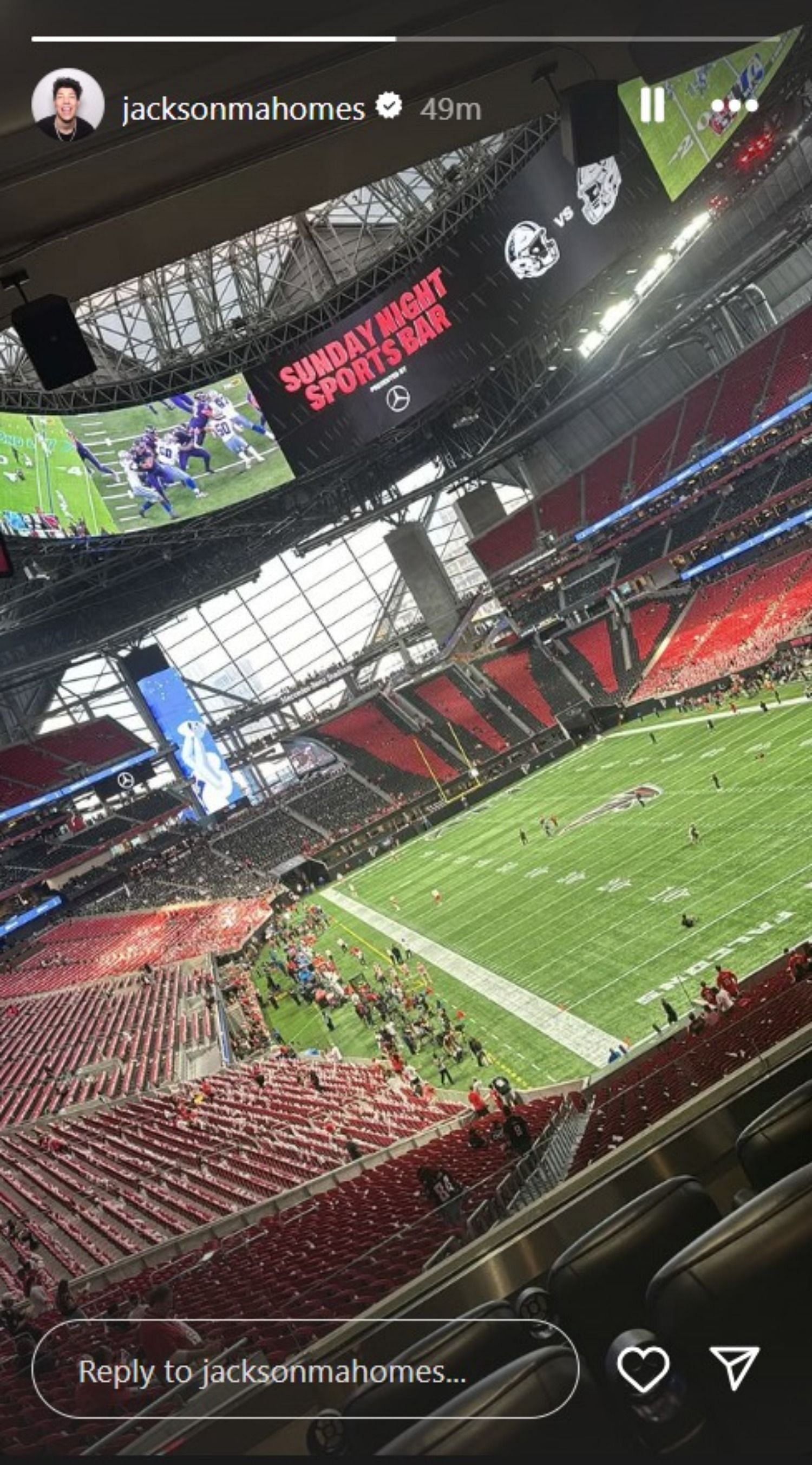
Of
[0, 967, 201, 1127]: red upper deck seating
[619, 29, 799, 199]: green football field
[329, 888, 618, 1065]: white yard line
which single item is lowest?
[329, 888, 618, 1065]: white yard line

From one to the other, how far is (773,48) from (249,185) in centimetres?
212

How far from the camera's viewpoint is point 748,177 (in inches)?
1137

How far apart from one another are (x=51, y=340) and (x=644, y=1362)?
3552 millimetres

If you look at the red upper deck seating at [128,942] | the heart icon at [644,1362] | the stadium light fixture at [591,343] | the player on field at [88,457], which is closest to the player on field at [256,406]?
the player on field at [88,457]

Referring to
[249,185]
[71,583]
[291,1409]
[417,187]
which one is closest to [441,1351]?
[291,1409]

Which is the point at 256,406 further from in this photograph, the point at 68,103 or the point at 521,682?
the point at 68,103

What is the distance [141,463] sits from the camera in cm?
3152

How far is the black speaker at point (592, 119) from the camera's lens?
3729 mm

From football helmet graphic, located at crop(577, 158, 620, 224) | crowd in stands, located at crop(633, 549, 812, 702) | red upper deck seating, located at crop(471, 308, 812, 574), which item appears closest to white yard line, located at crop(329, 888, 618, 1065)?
crowd in stands, located at crop(633, 549, 812, 702)

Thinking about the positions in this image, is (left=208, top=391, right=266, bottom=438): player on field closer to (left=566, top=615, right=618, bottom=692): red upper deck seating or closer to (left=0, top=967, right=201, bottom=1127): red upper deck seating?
(left=566, top=615, right=618, bottom=692): red upper deck seating

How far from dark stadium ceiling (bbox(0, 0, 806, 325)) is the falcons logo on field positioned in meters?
20.1

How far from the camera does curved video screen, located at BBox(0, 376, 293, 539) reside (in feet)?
92.2

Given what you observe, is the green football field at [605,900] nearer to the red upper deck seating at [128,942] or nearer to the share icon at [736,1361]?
the red upper deck seating at [128,942]

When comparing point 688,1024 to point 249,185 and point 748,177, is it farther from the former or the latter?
point 748,177
